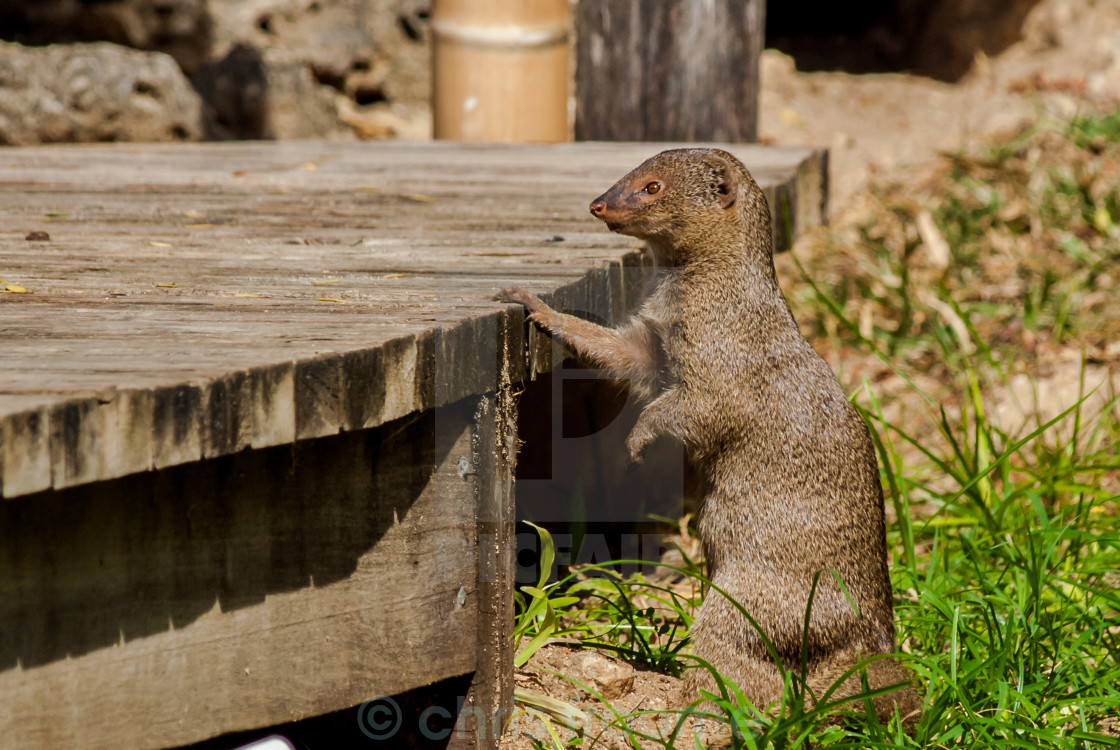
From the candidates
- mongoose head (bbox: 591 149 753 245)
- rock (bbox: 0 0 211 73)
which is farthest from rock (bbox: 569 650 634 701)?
rock (bbox: 0 0 211 73)

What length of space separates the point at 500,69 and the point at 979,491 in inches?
105

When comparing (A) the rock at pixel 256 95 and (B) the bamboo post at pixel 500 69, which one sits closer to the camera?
(B) the bamboo post at pixel 500 69

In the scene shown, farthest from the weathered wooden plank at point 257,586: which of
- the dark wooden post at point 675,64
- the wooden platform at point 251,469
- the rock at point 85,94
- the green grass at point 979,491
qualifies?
the rock at point 85,94

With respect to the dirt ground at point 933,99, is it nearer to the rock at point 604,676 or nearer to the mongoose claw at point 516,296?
the rock at point 604,676

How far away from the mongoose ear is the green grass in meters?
0.67

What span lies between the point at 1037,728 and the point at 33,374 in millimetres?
1706

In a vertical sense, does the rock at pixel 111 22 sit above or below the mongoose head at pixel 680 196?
above

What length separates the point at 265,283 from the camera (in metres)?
2.23

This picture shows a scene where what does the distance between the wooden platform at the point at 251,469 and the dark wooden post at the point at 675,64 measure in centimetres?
216

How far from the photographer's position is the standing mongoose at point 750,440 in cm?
231

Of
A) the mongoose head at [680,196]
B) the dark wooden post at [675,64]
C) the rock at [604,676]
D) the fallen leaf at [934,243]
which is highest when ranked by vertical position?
the dark wooden post at [675,64]

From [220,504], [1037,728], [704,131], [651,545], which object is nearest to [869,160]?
[704,131]

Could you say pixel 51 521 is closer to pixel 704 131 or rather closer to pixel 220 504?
pixel 220 504

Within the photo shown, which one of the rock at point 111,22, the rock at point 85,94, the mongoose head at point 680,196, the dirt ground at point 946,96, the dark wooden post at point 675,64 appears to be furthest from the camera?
the dirt ground at point 946,96
